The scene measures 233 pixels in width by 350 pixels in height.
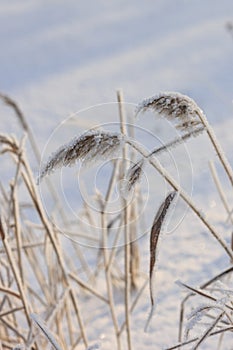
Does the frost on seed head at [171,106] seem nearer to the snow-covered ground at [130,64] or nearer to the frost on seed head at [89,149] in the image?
the frost on seed head at [89,149]

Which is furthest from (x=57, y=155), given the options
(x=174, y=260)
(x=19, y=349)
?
(x=174, y=260)

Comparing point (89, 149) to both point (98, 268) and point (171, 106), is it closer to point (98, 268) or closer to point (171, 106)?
point (171, 106)

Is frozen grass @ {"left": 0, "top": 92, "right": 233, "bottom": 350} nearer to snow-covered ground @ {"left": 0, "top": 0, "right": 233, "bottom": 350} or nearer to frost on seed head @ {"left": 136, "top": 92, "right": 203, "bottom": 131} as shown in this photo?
frost on seed head @ {"left": 136, "top": 92, "right": 203, "bottom": 131}

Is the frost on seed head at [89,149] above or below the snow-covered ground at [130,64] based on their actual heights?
below

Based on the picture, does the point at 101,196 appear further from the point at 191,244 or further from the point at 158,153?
the point at 158,153

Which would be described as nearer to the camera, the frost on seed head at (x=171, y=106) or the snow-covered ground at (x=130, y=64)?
the frost on seed head at (x=171, y=106)

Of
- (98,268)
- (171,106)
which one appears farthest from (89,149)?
(98,268)

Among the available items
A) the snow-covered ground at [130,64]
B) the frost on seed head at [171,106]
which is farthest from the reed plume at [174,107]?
the snow-covered ground at [130,64]
